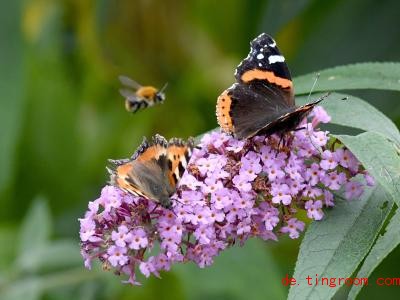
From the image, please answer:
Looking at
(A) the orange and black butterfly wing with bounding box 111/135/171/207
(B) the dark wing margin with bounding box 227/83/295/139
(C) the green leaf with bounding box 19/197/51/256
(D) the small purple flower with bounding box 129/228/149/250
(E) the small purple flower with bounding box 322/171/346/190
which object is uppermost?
(C) the green leaf with bounding box 19/197/51/256

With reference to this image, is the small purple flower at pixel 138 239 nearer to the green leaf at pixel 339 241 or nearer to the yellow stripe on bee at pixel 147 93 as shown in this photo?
the green leaf at pixel 339 241

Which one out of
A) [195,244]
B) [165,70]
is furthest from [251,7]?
[195,244]

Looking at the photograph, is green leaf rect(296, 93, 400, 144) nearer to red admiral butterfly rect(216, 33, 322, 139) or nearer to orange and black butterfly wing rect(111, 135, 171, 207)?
red admiral butterfly rect(216, 33, 322, 139)

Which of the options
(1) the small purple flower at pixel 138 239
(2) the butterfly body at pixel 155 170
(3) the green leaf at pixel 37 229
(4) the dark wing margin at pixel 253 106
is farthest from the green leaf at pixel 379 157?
(3) the green leaf at pixel 37 229

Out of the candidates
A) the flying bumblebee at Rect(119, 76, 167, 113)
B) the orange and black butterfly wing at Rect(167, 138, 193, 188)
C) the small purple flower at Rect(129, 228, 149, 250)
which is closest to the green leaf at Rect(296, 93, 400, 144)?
the orange and black butterfly wing at Rect(167, 138, 193, 188)

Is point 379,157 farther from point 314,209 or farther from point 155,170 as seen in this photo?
point 155,170

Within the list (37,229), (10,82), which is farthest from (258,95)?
(10,82)
